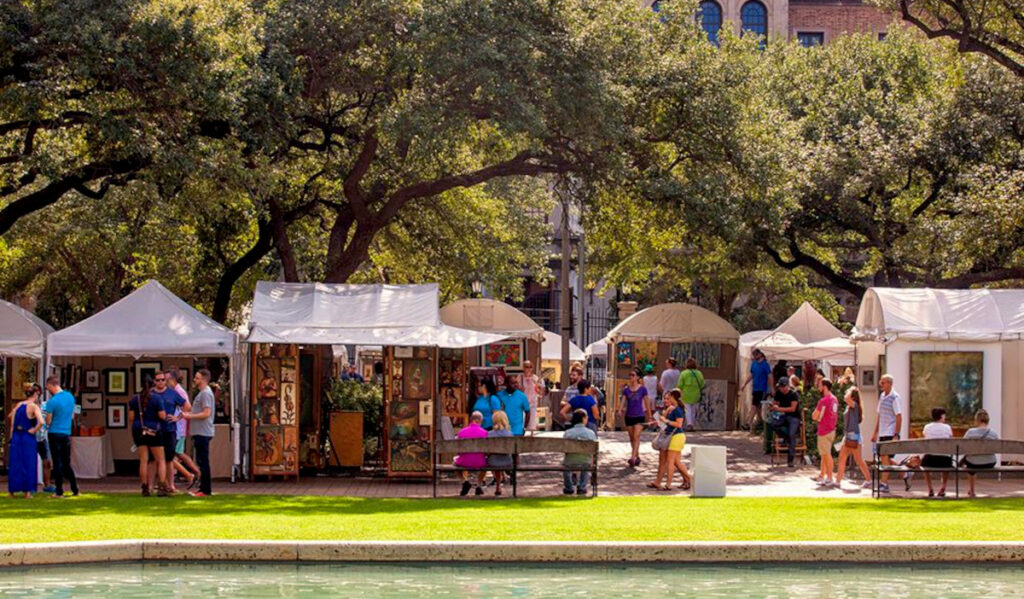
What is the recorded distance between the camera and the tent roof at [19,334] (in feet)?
72.7

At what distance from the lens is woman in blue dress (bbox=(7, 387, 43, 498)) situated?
1998cm

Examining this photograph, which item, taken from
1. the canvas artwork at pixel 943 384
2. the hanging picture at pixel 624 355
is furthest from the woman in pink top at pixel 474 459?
the hanging picture at pixel 624 355

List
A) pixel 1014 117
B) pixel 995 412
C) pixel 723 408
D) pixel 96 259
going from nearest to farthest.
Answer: pixel 995 412, pixel 1014 117, pixel 723 408, pixel 96 259

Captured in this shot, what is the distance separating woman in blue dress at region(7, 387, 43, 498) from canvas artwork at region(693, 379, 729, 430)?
2128 cm

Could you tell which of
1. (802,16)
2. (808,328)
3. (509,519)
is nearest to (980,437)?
(509,519)

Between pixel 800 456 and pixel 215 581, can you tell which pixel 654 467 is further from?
pixel 215 581

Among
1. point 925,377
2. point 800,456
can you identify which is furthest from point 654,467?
point 925,377

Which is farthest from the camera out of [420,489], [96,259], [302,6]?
[96,259]

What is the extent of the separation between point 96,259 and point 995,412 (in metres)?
26.6

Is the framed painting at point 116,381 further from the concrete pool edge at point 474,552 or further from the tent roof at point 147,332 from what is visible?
the concrete pool edge at point 474,552

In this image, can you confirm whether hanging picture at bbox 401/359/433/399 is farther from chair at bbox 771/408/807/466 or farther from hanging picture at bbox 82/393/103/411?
chair at bbox 771/408/807/466

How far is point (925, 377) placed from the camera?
23.3m

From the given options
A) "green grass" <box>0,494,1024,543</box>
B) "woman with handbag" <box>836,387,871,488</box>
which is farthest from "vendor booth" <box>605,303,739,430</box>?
"green grass" <box>0,494,1024,543</box>

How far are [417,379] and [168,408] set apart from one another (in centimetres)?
434
